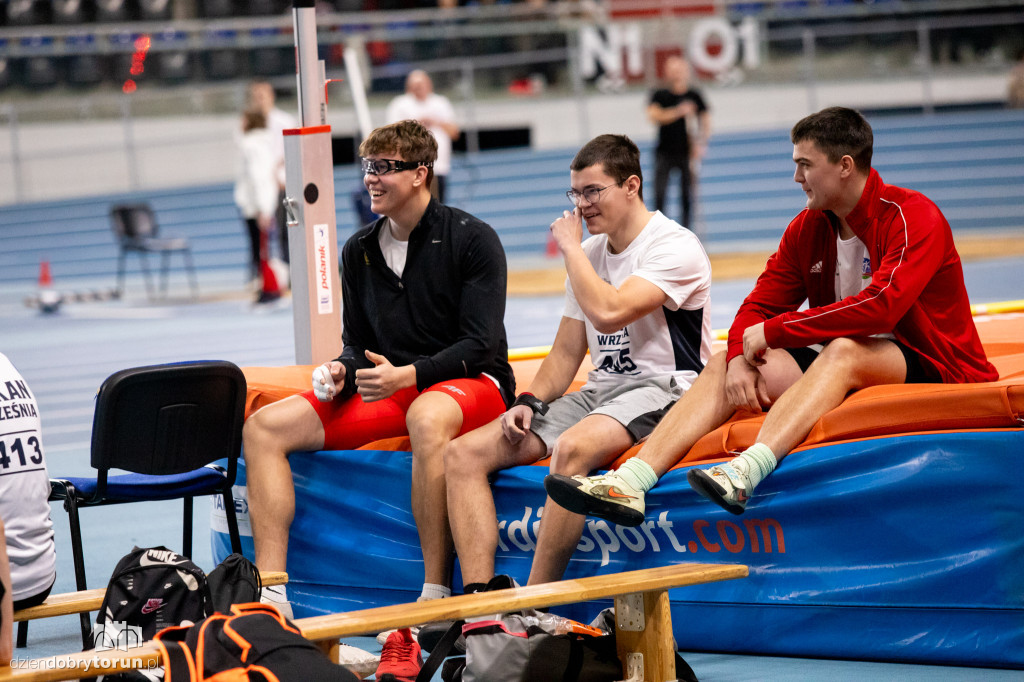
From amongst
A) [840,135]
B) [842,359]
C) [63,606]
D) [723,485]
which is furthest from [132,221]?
[723,485]

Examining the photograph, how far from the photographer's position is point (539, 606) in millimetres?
2885

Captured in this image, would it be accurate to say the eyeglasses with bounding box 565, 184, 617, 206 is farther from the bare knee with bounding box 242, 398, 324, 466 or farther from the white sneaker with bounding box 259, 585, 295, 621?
the white sneaker with bounding box 259, 585, 295, 621

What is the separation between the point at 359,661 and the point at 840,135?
2.02m

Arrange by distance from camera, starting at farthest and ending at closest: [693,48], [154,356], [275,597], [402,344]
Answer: [693,48]
[154,356]
[402,344]
[275,597]

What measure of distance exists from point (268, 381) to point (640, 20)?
42.6 feet

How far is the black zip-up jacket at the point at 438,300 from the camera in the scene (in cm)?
385

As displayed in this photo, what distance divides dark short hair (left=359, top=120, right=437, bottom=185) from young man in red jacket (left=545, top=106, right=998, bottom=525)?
3.81ft

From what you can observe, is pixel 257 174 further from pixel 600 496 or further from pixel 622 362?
pixel 600 496

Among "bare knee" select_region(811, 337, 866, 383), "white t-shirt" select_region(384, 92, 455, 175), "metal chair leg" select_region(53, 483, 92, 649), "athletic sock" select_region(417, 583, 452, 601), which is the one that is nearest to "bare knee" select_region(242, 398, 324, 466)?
"metal chair leg" select_region(53, 483, 92, 649)

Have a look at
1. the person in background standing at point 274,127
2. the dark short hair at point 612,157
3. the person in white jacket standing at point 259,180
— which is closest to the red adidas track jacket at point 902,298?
the dark short hair at point 612,157

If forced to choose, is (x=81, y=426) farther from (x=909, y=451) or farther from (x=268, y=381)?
(x=909, y=451)

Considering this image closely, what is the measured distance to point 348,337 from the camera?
4148 millimetres

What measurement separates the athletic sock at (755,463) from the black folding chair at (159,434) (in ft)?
5.13

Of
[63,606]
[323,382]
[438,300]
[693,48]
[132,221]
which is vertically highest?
[693,48]
